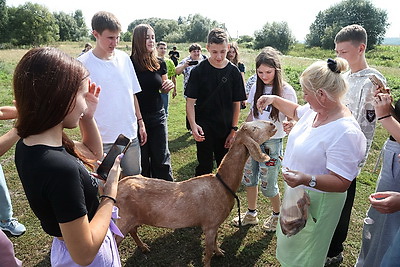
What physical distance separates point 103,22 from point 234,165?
6.82 feet

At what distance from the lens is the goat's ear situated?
2912mm

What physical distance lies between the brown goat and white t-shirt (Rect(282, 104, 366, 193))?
737 millimetres

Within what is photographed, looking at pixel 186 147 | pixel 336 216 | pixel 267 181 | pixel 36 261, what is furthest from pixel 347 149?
pixel 186 147

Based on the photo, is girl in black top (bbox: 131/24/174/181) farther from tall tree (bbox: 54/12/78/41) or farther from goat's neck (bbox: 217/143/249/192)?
tall tree (bbox: 54/12/78/41)

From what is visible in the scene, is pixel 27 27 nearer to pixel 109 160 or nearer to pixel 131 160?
pixel 131 160

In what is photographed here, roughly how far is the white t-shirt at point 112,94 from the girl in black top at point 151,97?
561 mm

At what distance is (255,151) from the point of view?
2.97 metres

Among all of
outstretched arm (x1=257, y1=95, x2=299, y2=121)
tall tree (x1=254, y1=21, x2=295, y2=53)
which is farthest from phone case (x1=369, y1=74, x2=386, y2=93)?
tall tree (x1=254, y1=21, x2=295, y2=53)

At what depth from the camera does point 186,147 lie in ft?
23.2

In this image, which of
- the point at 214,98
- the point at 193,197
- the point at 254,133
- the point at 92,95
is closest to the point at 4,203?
the point at 193,197

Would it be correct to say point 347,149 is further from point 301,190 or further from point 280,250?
point 280,250

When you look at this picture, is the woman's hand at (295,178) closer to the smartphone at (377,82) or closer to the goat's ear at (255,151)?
the goat's ear at (255,151)

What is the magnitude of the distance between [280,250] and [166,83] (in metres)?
2.76

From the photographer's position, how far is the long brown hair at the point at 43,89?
4.05 ft
